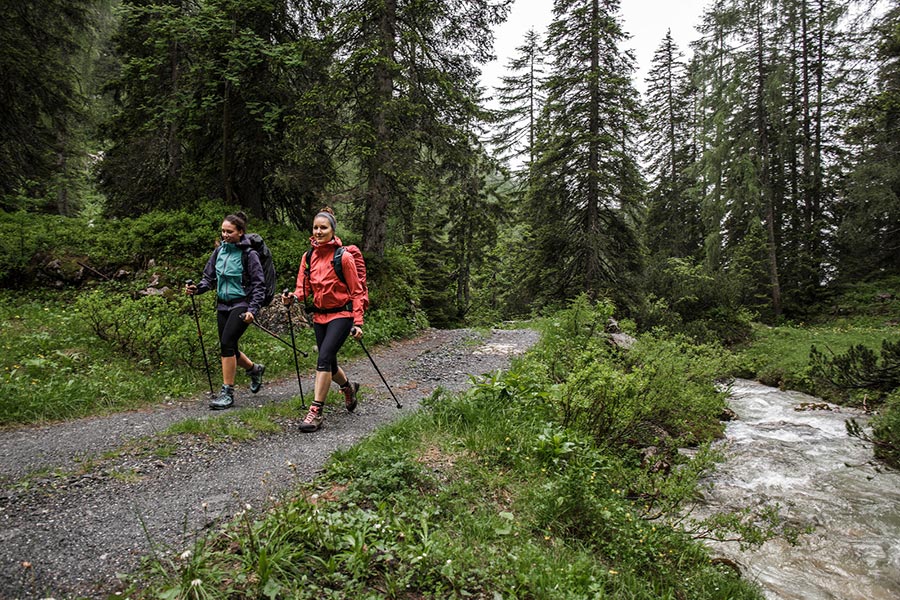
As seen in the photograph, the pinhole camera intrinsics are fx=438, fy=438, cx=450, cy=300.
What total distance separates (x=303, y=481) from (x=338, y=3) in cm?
1369

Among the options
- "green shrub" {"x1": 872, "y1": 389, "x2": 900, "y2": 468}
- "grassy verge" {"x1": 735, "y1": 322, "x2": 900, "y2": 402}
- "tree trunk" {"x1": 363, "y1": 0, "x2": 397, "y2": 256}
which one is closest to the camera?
"green shrub" {"x1": 872, "y1": 389, "x2": 900, "y2": 468}

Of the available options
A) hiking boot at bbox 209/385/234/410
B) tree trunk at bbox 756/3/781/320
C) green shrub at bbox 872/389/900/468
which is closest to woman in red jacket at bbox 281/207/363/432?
hiking boot at bbox 209/385/234/410

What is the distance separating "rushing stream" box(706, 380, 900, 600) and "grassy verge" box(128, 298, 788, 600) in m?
1.04

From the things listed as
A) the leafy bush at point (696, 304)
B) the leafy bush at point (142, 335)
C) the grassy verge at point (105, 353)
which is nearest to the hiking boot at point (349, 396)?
the grassy verge at point (105, 353)

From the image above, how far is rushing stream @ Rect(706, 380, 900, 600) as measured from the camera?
14.7 ft

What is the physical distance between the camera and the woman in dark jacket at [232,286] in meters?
5.79

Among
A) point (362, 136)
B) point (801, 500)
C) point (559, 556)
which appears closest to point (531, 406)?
point (559, 556)

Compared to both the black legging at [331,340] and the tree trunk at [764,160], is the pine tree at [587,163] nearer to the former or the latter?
the tree trunk at [764,160]

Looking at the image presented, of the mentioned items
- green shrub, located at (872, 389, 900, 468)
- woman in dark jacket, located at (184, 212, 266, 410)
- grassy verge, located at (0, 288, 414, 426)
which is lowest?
green shrub, located at (872, 389, 900, 468)

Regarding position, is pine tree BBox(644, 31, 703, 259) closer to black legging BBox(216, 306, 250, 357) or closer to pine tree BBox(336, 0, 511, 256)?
pine tree BBox(336, 0, 511, 256)

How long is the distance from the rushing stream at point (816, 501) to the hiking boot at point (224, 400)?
6.05m

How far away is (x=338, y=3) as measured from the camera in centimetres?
1268

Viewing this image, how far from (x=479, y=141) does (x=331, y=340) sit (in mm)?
10272

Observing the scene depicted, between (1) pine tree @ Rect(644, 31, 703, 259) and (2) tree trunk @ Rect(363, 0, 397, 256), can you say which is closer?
(2) tree trunk @ Rect(363, 0, 397, 256)
